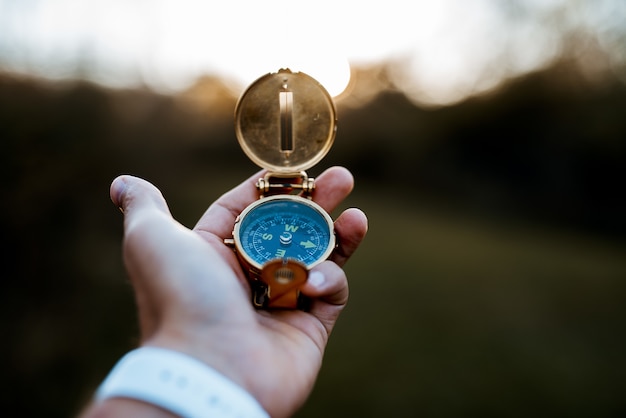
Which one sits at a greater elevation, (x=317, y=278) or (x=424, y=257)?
(x=424, y=257)

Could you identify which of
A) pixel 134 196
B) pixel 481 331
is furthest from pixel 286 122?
pixel 481 331

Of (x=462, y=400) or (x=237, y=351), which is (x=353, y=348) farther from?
(x=237, y=351)

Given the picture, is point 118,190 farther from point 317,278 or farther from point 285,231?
point 317,278

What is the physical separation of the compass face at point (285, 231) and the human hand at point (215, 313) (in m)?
0.26

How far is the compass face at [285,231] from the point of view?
255cm

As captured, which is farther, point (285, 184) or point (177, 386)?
point (285, 184)

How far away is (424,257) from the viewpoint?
848 cm

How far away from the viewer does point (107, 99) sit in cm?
651

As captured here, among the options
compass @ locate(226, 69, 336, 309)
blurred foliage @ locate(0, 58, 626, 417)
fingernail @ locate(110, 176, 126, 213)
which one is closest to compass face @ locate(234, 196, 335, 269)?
compass @ locate(226, 69, 336, 309)

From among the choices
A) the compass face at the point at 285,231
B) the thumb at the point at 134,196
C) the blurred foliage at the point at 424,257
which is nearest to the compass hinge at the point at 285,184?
the compass face at the point at 285,231

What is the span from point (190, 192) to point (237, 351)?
9.26m

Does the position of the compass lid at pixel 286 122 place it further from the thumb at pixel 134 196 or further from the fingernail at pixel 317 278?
the fingernail at pixel 317 278

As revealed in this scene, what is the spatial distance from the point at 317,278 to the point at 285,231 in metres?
0.52

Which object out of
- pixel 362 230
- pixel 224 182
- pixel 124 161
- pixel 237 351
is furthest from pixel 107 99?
pixel 224 182
